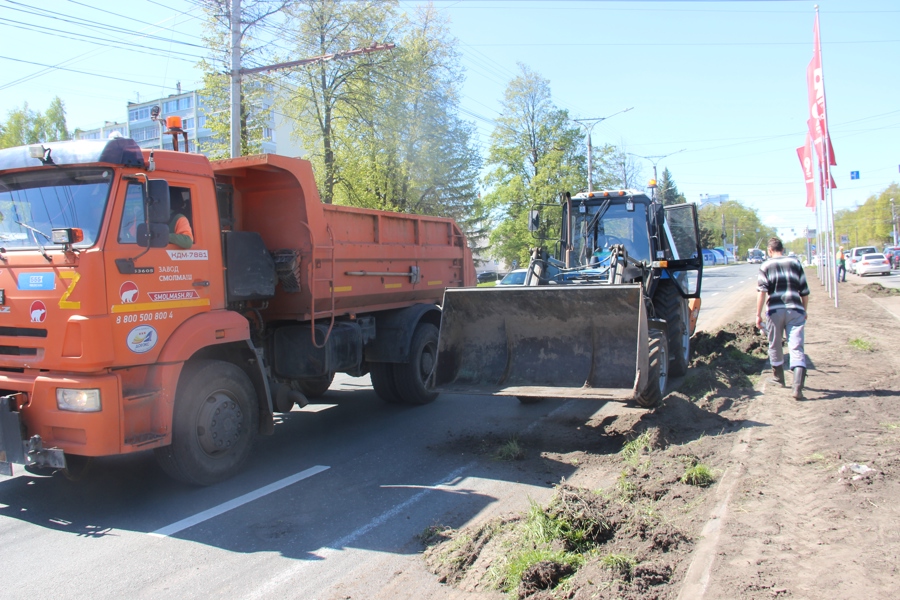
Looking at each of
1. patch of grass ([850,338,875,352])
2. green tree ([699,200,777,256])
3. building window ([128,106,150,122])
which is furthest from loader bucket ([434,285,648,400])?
green tree ([699,200,777,256])

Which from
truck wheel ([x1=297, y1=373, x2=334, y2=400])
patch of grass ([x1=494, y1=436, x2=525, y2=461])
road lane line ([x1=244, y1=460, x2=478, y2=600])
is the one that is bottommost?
road lane line ([x1=244, y1=460, x2=478, y2=600])

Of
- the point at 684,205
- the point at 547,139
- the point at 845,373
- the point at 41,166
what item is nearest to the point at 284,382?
the point at 41,166

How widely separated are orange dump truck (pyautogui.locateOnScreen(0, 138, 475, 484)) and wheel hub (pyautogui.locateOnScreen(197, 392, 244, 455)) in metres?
0.01

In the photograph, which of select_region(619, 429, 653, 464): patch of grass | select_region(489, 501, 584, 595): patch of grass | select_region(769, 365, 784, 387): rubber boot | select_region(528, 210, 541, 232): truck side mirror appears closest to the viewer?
select_region(489, 501, 584, 595): patch of grass

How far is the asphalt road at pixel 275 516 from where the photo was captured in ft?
12.6

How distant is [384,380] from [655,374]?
3553 millimetres

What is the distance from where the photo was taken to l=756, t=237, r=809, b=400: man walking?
7125 mm

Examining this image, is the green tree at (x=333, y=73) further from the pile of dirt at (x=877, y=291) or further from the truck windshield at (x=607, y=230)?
the pile of dirt at (x=877, y=291)

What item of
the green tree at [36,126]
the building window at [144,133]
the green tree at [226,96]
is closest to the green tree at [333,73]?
the green tree at [226,96]

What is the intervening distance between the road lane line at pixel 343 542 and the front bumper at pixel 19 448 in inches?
80.3

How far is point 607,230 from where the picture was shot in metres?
9.10

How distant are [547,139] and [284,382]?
30058 millimetres

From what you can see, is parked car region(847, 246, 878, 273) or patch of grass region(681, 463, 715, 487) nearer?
patch of grass region(681, 463, 715, 487)

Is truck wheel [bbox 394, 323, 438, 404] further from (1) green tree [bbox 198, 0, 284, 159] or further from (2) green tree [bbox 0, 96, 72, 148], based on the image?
(2) green tree [bbox 0, 96, 72, 148]
